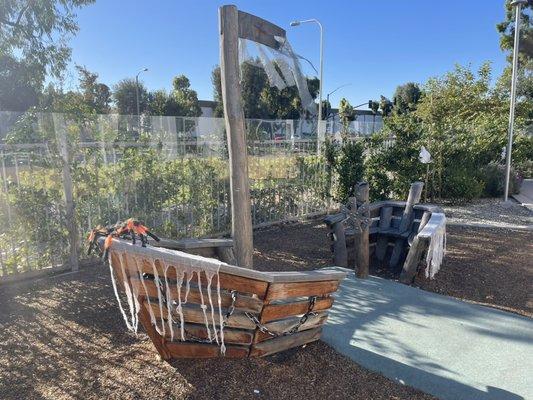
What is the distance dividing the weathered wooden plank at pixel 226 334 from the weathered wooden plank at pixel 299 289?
326mm

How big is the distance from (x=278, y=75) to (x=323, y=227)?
14.4 feet

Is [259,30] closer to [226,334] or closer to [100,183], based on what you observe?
[226,334]

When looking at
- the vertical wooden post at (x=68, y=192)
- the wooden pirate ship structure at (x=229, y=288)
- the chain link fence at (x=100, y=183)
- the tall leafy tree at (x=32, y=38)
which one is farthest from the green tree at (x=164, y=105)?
A: the wooden pirate ship structure at (x=229, y=288)

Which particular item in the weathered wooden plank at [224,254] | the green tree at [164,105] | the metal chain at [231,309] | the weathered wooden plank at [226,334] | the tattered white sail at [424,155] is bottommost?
the weathered wooden plank at [226,334]

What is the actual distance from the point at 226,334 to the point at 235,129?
1357mm

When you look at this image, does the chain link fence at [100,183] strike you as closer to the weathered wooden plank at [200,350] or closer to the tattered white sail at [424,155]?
the weathered wooden plank at [200,350]

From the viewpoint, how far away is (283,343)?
2.66 m

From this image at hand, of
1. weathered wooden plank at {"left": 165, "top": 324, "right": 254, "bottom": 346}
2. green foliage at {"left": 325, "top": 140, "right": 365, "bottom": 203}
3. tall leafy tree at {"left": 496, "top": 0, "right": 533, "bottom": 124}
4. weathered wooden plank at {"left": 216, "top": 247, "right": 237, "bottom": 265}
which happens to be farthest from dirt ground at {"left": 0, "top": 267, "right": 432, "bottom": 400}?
tall leafy tree at {"left": 496, "top": 0, "right": 533, "bottom": 124}

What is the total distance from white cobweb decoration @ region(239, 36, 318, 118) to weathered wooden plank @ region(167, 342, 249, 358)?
194 centimetres

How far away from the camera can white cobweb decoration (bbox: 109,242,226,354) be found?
6.37 feet

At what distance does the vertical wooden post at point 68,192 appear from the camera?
4.46 meters

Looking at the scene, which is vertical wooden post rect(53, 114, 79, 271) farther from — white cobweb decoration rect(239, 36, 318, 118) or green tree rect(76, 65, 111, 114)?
green tree rect(76, 65, 111, 114)

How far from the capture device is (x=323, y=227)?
23.4 ft

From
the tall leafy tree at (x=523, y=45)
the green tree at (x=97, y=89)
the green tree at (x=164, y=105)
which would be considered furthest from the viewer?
the green tree at (x=164, y=105)
